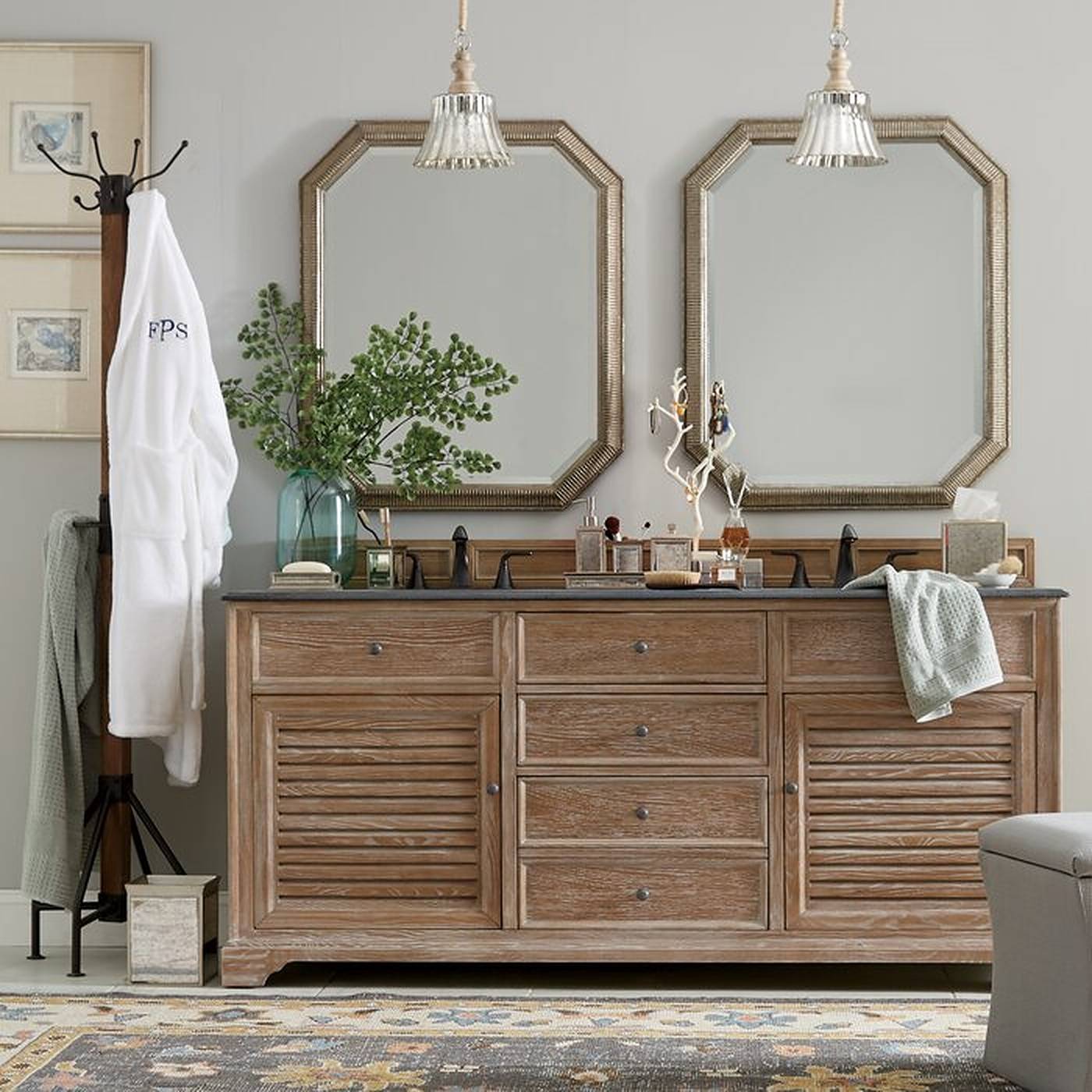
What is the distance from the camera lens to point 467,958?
11.9 ft

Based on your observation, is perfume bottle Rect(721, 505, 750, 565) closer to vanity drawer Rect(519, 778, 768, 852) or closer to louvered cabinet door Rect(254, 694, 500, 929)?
vanity drawer Rect(519, 778, 768, 852)

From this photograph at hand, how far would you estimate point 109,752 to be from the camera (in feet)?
13.0

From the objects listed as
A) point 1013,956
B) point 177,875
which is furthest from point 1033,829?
point 177,875

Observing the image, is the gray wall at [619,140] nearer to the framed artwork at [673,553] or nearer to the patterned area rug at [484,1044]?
the framed artwork at [673,553]

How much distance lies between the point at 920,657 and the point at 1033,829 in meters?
0.74

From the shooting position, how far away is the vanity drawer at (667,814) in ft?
11.9

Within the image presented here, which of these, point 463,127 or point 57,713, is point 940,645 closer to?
point 463,127

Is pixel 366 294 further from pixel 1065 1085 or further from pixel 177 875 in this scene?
pixel 1065 1085

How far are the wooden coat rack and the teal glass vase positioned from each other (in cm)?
42

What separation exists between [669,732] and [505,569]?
0.62 m

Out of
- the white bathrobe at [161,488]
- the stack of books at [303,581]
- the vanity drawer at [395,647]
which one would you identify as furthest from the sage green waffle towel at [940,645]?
the white bathrobe at [161,488]

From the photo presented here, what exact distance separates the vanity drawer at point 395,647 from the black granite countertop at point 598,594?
0.04 meters

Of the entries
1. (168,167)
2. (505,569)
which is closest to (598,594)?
(505,569)

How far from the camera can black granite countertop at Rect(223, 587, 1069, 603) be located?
11.9 ft
